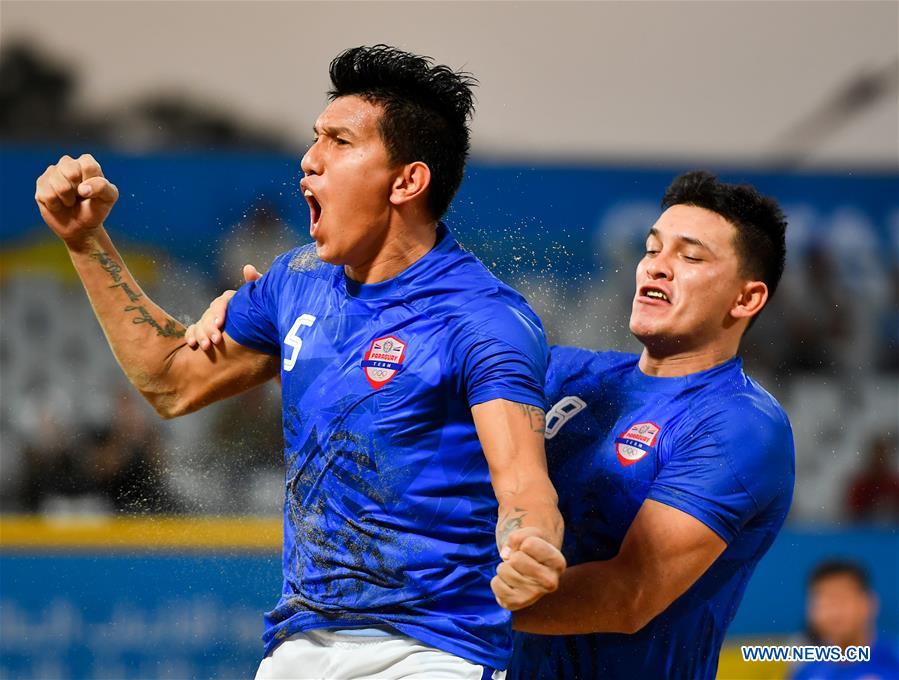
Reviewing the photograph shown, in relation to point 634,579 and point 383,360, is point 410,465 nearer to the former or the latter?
point 383,360

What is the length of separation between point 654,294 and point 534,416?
1.10 m

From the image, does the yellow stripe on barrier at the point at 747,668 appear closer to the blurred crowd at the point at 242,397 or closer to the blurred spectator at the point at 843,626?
the blurred spectator at the point at 843,626

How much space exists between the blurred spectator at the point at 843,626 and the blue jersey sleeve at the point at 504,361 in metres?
3.22

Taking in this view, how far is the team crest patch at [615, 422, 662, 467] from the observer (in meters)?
3.62

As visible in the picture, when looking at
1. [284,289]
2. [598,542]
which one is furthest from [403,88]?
[598,542]

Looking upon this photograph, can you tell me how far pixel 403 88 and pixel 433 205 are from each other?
1.04 feet

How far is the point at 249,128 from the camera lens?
947 cm

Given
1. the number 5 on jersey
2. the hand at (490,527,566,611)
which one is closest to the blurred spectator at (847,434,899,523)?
the number 5 on jersey

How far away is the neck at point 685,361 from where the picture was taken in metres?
3.79

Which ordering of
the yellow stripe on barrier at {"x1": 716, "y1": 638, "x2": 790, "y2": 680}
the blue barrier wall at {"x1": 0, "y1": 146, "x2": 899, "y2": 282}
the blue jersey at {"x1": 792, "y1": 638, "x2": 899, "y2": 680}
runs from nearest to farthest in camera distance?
1. the blue jersey at {"x1": 792, "y1": 638, "x2": 899, "y2": 680}
2. the yellow stripe on barrier at {"x1": 716, "y1": 638, "x2": 790, "y2": 680}
3. the blue barrier wall at {"x1": 0, "y1": 146, "x2": 899, "y2": 282}

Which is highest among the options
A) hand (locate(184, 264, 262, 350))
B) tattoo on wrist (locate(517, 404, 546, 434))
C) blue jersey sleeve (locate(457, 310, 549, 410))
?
hand (locate(184, 264, 262, 350))

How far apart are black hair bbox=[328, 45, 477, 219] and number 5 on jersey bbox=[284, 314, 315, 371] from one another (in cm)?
43

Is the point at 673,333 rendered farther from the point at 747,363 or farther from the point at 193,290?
the point at 747,363

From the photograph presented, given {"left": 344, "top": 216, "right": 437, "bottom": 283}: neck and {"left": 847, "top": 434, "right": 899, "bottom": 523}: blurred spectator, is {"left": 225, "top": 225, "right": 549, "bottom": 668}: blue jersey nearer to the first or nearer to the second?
{"left": 344, "top": 216, "right": 437, "bottom": 283}: neck
